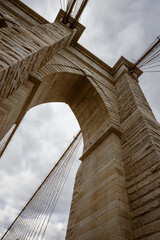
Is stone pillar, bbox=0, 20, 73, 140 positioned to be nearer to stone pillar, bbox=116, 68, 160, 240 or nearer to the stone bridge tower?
the stone bridge tower

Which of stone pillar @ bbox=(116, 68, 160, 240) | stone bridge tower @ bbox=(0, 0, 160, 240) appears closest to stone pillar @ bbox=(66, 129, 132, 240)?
stone bridge tower @ bbox=(0, 0, 160, 240)

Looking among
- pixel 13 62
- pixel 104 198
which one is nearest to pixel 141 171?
pixel 104 198

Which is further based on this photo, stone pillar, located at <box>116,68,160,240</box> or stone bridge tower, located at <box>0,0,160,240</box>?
stone bridge tower, located at <box>0,0,160,240</box>

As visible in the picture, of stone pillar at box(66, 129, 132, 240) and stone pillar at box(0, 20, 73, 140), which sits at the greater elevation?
stone pillar at box(0, 20, 73, 140)

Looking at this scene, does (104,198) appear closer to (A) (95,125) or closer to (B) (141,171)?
(B) (141,171)

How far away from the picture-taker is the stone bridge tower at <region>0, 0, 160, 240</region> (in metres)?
2.03

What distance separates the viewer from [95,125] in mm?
4316

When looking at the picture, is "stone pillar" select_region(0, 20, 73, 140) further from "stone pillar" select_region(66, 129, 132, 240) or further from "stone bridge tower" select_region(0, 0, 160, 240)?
"stone pillar" select_region(66, 129, 132, 240)

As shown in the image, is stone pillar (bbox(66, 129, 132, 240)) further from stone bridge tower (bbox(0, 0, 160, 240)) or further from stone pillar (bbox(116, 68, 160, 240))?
stone pillar (bbox(116, 68, 160, 240))

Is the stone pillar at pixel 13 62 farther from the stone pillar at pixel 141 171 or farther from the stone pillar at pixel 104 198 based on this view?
the stone pillar at pixel 141 171

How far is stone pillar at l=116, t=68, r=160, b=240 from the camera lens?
6.19 feet

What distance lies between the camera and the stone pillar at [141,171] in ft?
6.19

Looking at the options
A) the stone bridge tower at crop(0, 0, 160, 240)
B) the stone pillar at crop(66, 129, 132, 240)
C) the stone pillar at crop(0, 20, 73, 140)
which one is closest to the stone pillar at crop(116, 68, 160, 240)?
the stone bridge tower at crop(0, 0, 160, 240)

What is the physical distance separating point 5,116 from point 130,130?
239 cm
